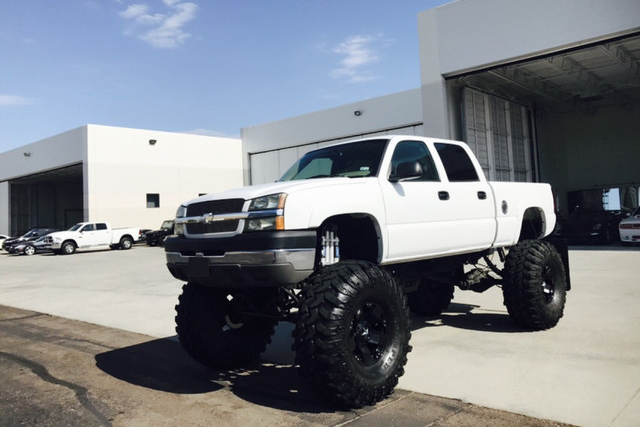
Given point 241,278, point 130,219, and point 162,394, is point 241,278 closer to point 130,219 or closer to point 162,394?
point 162,394

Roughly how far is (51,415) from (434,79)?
17.2 meters

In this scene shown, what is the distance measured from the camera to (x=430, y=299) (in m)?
6.95

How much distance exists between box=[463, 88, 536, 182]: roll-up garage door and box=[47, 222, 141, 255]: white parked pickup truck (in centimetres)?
1996

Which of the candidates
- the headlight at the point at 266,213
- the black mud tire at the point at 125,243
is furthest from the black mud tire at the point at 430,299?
the black mud tire at the point at 125,243

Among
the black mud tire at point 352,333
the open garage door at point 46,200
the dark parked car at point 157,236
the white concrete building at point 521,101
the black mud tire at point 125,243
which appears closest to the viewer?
the black mud tire at point 352,333

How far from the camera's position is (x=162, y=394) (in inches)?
166

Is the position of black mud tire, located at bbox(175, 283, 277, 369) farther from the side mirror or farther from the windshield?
the side mirror

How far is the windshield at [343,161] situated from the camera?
4.77 meters

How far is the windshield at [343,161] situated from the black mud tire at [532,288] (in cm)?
232

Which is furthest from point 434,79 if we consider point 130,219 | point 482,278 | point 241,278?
point 130,219

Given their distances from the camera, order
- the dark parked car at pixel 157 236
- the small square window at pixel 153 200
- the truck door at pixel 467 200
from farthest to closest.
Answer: the small square window at pixel 153 200 < the dark parked car at pixel 157 236 < the truck door at pixel 467 200

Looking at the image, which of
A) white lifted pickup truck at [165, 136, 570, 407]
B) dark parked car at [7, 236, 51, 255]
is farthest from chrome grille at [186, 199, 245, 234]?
dark parked car at [7, 236, 51, 255]

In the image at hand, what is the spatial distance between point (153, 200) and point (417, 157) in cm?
3310

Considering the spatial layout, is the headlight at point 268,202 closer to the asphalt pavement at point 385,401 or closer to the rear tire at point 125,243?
the asphalt pavement at point 385,401
